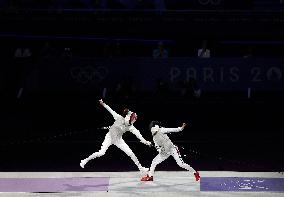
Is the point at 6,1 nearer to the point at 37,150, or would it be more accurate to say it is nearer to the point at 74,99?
the point at 74,99

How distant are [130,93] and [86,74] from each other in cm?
157

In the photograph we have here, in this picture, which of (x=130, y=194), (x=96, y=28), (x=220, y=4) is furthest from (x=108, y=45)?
(x=130, y=194)

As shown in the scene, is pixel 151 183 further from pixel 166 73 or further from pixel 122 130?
pixel 166 73

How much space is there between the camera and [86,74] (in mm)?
15945

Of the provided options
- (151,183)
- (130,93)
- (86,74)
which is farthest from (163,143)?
(86,74)

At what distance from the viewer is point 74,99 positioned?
15.1 metres

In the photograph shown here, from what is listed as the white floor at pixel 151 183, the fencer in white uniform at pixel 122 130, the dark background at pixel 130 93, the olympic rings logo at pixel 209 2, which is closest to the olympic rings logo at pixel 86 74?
the dark background at pixel 130 93

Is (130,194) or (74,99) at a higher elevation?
(74,99)

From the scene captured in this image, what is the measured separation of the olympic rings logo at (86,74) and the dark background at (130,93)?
14cm

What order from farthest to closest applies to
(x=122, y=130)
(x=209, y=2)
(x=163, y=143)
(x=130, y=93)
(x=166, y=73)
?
(x=209, y=2) → (x=166, y=73) → (x=130, y=93) → (x=122, y=130) → (x=163, y=143)

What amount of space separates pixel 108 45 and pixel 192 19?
8.59ft

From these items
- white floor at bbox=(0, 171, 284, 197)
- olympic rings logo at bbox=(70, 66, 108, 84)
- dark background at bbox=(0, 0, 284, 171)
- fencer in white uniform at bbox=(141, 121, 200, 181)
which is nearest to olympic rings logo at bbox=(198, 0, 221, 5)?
dark background at bbox=(0, 0, 284, 171)

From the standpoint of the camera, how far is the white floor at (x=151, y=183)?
9898mm

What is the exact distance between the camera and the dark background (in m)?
13.3
